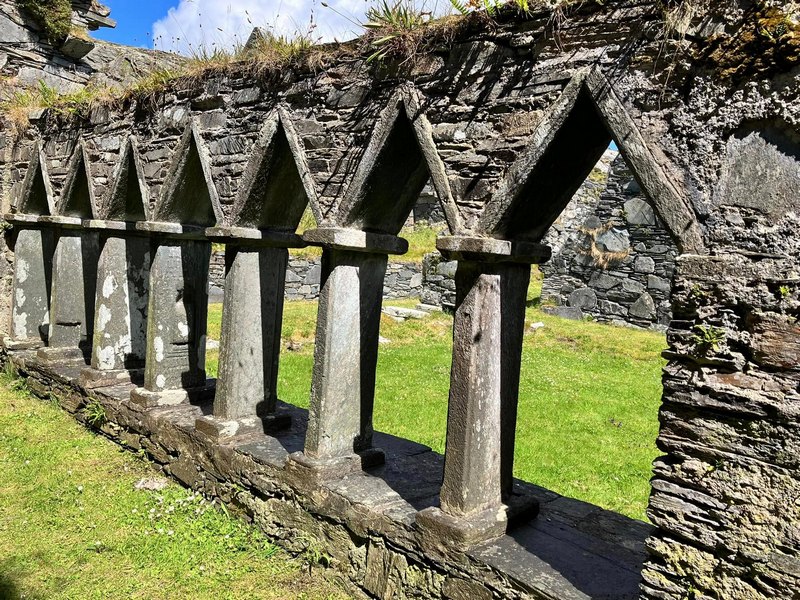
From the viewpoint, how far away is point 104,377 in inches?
276

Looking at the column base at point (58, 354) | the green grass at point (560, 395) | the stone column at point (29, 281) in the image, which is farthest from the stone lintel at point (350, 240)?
the stone column at point (29, 281)

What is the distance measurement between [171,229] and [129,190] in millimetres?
1182

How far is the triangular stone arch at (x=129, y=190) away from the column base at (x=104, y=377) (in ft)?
5.53

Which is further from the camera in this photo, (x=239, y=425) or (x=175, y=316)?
(x=175, y=316)

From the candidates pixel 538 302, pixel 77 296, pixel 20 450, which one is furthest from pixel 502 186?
pixel 538 302

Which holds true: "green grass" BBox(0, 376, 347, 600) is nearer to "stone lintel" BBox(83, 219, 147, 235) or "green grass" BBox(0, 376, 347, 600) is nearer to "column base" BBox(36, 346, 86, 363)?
"column base" BBox(36, 346, 86, 363)

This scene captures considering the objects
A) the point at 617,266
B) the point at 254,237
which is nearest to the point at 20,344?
the point at 254,237

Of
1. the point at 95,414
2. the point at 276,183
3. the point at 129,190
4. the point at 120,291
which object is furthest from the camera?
the point at 120,291

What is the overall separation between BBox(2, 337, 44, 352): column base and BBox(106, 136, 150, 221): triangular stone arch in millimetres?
2718

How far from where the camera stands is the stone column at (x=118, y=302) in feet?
23.1

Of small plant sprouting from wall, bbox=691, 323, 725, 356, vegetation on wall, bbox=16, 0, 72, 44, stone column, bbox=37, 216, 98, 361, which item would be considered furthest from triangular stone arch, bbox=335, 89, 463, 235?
vegetation on wall, bbox=16, 0, 72, 44

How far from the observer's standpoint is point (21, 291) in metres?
8.48

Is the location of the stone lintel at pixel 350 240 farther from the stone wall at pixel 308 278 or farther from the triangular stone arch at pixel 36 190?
the stone wall at pixel 308 278

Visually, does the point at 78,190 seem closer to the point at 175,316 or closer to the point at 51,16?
the point at 175,316
